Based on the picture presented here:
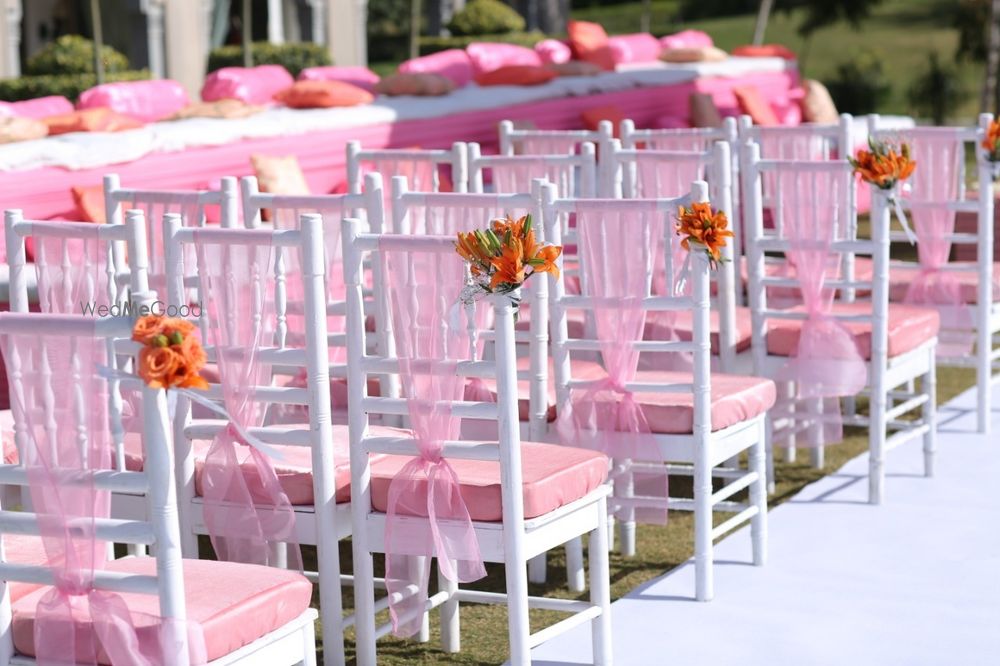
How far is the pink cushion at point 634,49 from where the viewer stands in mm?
12352

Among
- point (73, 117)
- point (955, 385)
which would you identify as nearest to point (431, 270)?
point (73, 117)

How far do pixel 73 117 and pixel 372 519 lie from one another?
12.0ft

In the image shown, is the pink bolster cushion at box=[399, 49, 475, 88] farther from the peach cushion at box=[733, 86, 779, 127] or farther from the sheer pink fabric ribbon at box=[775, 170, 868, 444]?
the sheer pink fabric ribbon at box=[775, 170, 868, 444]

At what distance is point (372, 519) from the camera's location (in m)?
3.42

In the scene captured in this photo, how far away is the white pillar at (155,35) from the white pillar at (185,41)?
0.12 meters

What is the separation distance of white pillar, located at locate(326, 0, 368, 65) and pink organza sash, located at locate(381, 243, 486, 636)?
15.3m

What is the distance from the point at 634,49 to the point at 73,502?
10291 millimetres

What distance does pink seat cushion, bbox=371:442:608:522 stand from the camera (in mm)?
3307

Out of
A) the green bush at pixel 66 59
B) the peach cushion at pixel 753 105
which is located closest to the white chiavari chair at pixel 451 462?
the peach cushion at pixel 753 105

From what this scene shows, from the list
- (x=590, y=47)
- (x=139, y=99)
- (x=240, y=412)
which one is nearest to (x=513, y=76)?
(x=590, y=47)

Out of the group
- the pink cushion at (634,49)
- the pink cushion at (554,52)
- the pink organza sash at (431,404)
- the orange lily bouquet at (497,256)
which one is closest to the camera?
the orange lily bouquet at (497,256)

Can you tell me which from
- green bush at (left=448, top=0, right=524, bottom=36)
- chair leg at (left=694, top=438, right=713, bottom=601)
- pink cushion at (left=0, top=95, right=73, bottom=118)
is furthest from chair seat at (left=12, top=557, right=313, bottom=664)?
green bush at (left=448, top=0, right=524, bottom=36)

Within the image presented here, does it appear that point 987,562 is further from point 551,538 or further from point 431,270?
point 431,270

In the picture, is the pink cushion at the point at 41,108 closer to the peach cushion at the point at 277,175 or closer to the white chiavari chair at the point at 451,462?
the peach cushion at the point at 277,175
